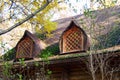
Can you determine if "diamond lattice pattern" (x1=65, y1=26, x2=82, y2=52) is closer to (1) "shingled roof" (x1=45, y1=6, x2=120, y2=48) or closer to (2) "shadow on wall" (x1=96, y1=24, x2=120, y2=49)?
(1) "shingled roof" (x1=45, y1=6, x2=120, y2=48)

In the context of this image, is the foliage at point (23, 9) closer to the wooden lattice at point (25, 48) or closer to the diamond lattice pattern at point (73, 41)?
the diamond lattice pattern at point (73, 41)

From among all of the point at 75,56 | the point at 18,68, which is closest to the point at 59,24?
the point at 18,68

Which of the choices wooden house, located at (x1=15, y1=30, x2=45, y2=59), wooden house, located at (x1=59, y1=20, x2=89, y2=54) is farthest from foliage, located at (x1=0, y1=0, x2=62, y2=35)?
wooden house, located at (x1=15, y1=30, x2=45, y2=59)

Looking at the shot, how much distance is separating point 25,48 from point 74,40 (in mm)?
2646

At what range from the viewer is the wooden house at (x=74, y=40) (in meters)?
10.1

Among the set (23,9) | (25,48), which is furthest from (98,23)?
(25,48)

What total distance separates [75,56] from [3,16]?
2790mm

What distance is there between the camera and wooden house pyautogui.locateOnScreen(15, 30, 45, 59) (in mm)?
11609

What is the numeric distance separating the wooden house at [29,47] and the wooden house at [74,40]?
4.51 feet

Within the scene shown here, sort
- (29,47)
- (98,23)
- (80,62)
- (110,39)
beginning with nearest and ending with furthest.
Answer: (98,23) → (80,62) → (110,39) → (29,47)

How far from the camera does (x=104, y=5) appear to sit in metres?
7.66

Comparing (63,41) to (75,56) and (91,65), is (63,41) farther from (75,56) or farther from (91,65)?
(91,65)

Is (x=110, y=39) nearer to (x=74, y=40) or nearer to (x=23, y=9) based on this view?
(x=74, y=40)

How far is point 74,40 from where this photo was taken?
1055 centimetres
